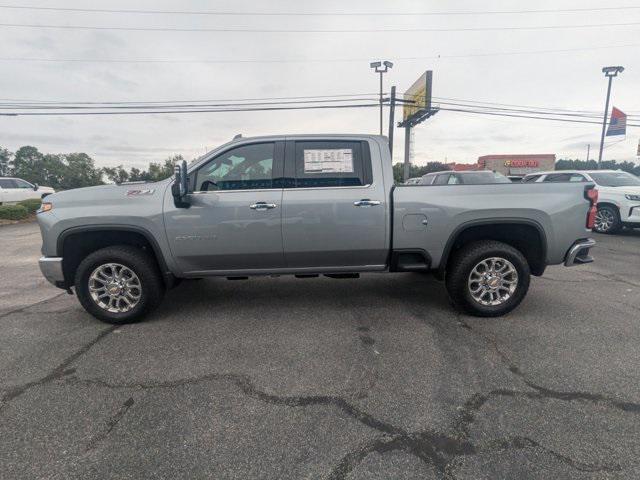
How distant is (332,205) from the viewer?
3.74 metres

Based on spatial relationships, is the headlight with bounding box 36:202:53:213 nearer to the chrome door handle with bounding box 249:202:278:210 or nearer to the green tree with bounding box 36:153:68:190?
the chrome door handle with bounding box 249:202:278:210

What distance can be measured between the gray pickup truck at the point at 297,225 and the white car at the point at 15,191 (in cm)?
1902

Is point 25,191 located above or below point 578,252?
above

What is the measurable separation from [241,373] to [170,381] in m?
0.55

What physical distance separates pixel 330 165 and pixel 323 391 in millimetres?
2290

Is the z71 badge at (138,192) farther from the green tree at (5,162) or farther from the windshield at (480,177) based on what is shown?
the green tree at (5,162)

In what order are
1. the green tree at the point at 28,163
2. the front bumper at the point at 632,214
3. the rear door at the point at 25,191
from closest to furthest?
the front bumper at the point at 632,214 → the rear door at the point at 25,191 → the green tree at the point at 28,163

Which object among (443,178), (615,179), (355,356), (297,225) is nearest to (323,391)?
(355,356)

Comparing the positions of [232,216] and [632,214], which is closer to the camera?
[232,216]

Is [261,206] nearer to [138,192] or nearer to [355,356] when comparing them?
[138,192]

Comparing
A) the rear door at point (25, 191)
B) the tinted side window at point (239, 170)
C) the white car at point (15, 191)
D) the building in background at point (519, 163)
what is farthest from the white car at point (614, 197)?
the building in background at point (519, 163)

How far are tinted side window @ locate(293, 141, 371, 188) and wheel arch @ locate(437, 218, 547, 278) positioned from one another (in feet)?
3.90

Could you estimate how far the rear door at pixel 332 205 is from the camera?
148 inches

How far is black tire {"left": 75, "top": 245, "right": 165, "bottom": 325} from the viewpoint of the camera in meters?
3.76
